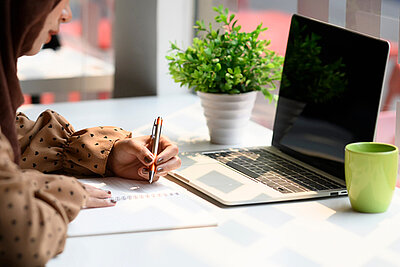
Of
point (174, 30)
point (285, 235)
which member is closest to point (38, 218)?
point (285, 235)

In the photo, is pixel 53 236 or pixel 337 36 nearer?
pixel 53 236

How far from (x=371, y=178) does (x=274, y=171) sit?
28 cm

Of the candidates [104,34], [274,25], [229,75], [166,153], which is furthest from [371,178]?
[104,34]

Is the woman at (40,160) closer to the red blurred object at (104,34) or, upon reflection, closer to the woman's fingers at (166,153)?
the woman's fingers at (166,153)

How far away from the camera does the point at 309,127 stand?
1.43 metres

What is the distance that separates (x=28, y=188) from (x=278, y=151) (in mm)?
803

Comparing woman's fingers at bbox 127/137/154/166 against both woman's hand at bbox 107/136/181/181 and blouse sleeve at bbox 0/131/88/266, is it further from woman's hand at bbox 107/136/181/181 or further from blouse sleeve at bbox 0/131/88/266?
blouse sleeve at bbox 0/131/88/266

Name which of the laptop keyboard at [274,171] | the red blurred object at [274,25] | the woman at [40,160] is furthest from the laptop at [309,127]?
the red blurred object at [274,25]

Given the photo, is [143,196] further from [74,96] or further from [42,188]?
[74,96]

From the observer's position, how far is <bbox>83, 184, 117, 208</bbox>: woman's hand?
3.63 ft

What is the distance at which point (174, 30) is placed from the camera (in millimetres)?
2301

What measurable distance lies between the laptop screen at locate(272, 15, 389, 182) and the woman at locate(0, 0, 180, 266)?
336 mm

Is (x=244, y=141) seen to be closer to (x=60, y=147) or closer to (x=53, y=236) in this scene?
(x=60, y=147)

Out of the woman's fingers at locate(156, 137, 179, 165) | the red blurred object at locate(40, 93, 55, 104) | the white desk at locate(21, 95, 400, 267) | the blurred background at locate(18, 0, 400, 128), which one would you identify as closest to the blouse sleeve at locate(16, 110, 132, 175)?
the woman's fingers at locate(156, 137, 179, 165)
